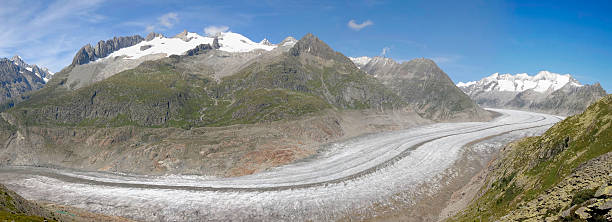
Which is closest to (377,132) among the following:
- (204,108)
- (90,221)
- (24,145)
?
(204,108)

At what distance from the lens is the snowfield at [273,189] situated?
59.8 meters

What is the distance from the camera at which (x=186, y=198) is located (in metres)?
65.6

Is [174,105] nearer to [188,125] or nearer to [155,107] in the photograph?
[155,107]

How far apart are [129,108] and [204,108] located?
123 ft

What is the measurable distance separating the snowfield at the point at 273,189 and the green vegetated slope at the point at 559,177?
922 inches

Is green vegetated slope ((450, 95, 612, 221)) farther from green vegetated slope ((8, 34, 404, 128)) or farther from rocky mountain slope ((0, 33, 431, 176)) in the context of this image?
green vegetated slope ((8, 34, 404, 128))

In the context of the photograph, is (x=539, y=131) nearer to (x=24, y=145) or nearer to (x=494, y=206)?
(x=494, y=206)

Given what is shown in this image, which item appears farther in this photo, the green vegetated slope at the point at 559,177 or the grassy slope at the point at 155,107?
the grassy slope at the point at 155,107

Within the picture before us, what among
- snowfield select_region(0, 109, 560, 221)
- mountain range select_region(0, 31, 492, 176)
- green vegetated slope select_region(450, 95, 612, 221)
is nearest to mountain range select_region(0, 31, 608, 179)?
mountain range select_region(0, 31, 492, 176)

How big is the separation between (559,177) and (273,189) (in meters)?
51.1

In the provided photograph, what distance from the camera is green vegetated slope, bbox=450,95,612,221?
25228mm

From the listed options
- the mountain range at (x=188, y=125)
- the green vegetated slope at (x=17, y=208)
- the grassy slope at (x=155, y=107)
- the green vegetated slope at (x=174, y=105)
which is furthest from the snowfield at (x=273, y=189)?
the green vegetated slope at (x=174, y=105)

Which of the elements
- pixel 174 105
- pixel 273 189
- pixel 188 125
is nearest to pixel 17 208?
pixel 273 189

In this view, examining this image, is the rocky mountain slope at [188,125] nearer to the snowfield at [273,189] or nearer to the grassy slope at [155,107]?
the grassy slope at [155,107]
